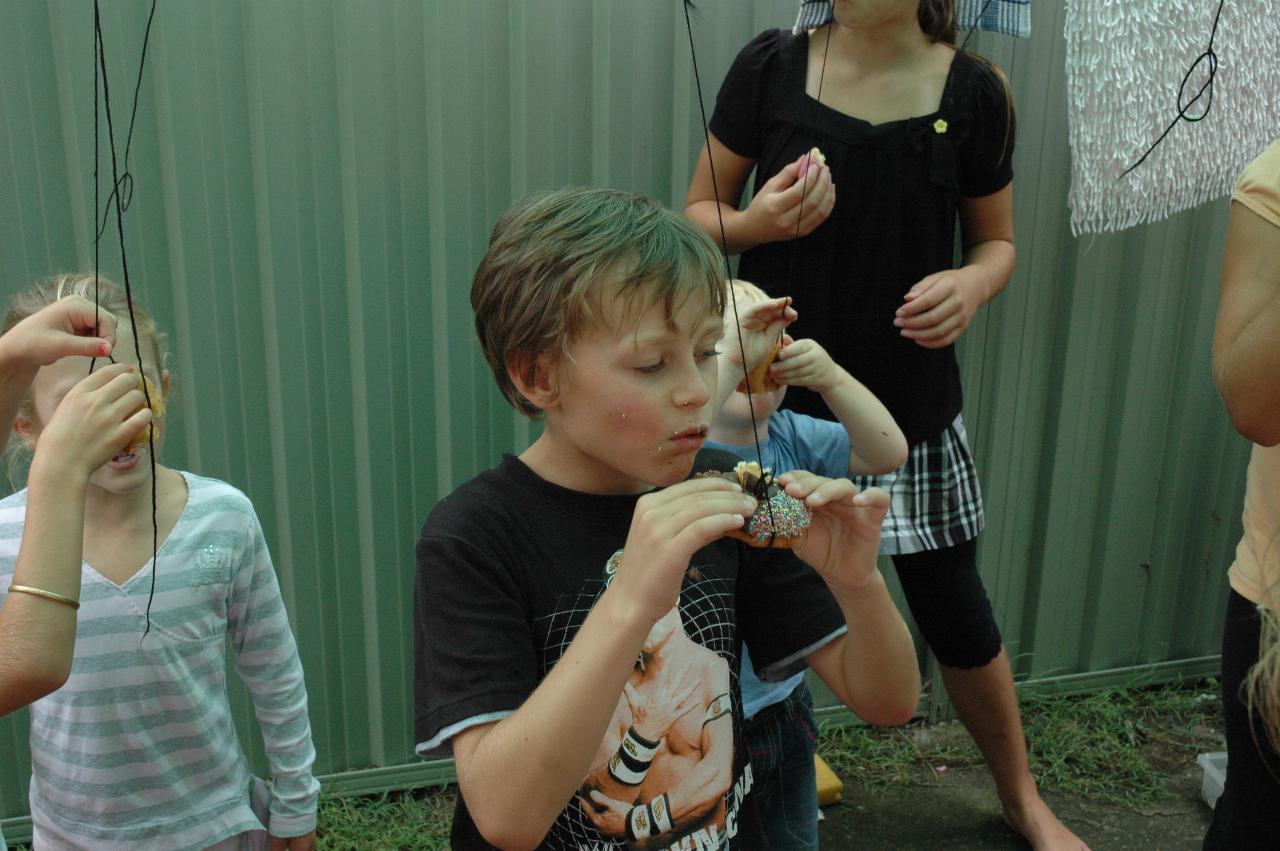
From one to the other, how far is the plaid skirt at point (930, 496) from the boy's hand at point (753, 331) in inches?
26.1

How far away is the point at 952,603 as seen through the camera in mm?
2393

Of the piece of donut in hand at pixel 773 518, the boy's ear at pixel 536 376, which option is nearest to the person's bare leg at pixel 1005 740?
the piece of donut in hand at pixel 773 518

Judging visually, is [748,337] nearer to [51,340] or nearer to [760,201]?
[760,201]

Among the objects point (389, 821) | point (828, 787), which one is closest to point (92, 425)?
point (389, 821)

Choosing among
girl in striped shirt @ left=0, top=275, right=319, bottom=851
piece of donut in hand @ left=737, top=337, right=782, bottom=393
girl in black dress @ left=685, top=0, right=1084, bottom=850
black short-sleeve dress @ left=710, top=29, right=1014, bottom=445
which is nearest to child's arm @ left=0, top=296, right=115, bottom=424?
girl in striped shirt @ left=0, top=275, right=319, bottom=851

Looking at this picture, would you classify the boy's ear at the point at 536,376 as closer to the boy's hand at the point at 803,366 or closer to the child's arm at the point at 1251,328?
the boy's hand at the point at 803,366

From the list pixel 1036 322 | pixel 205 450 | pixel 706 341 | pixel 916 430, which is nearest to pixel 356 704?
pixel 205 450

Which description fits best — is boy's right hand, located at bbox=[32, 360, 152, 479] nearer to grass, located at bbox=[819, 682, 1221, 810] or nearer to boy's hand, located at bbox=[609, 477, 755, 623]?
boy's hand, located at bbox=[609, 477, 755, 623]

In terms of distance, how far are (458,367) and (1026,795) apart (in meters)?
1.59

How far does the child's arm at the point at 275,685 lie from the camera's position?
1.75 meters

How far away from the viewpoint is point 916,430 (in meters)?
2.24

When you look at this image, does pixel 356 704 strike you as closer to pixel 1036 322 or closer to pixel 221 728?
pixel 221 728

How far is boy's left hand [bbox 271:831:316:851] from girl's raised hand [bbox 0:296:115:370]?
819 millimetres

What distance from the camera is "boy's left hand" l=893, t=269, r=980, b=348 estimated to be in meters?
2.07
